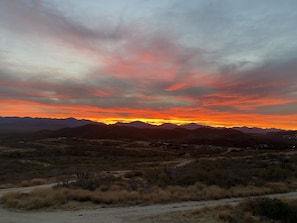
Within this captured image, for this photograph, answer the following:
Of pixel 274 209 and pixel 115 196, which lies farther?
pixel 115 196

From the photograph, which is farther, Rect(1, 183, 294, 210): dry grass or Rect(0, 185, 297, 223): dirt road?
Rect(1, 183, 294, 210): dry grass

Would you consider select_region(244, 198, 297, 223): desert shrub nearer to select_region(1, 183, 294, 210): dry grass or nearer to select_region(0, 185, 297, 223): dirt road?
select_region(0, 185, 297, 223): dirt road

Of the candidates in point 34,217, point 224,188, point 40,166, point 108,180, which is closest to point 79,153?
point 40,166

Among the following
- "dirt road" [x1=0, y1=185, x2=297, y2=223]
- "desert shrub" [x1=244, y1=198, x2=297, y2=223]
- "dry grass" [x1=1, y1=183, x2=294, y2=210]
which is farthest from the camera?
"dry grass" [x1=1, y1=183, x2=294, y2=210]

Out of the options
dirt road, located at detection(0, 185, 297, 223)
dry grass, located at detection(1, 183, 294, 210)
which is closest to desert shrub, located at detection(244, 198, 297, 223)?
dirt road, located at detection(0, 185, 297, 223)

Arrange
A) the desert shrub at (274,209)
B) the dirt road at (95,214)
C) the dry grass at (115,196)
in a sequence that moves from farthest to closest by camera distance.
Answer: the dry grass at (115,196)
the desert shrub at (274,209)
the dirt road at (95,214)

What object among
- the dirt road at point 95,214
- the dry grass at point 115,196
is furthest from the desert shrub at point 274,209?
the dry grass at point 115,196

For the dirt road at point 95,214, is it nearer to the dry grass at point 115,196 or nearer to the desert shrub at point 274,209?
the dry grass at point 115,196

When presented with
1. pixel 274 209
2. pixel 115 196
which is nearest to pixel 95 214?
pixel 115 196

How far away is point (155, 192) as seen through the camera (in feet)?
72.7

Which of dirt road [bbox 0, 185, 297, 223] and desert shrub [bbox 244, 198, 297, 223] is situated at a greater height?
desert shrub [bbox 244, 198, 297, 223]

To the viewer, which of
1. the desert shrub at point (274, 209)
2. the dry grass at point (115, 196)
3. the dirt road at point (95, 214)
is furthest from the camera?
the dry grass at point (115, 196)

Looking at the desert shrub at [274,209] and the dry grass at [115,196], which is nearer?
the desert shrub at [274,209]

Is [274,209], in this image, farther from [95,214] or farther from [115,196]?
[115,196]
